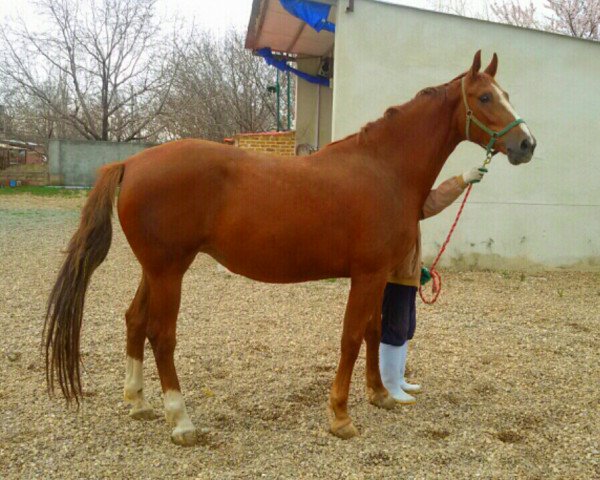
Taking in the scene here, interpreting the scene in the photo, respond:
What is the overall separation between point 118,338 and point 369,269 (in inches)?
110

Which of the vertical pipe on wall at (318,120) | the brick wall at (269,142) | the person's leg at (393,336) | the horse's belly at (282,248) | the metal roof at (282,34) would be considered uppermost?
the metal roof at (282,34)

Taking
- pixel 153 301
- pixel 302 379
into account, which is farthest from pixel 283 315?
pixel 153 301

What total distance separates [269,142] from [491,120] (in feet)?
22.1

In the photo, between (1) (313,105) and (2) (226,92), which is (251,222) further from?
(2) (226,92)

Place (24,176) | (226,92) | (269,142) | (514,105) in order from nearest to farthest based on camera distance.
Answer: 1. (514,105)
2. (269,142)
3. (226,92)
4. (24,176)

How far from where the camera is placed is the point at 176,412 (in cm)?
284

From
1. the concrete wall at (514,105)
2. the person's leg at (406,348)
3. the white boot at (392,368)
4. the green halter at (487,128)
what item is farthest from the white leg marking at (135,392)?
the concrete wall at (514,105)

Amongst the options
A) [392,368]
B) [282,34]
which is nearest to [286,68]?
[282,34]

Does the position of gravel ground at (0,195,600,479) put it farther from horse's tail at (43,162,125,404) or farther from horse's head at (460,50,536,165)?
horse's head at (460,50,536,165)

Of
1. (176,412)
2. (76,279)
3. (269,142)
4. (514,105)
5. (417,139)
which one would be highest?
(514,105)

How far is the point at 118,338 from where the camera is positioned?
4.55 m

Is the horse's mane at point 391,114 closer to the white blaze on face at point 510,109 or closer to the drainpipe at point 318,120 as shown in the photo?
the white blaze on face at point 510,109

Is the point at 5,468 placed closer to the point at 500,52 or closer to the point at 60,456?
the point at 60,456

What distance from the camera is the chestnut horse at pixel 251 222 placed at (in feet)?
8.99
